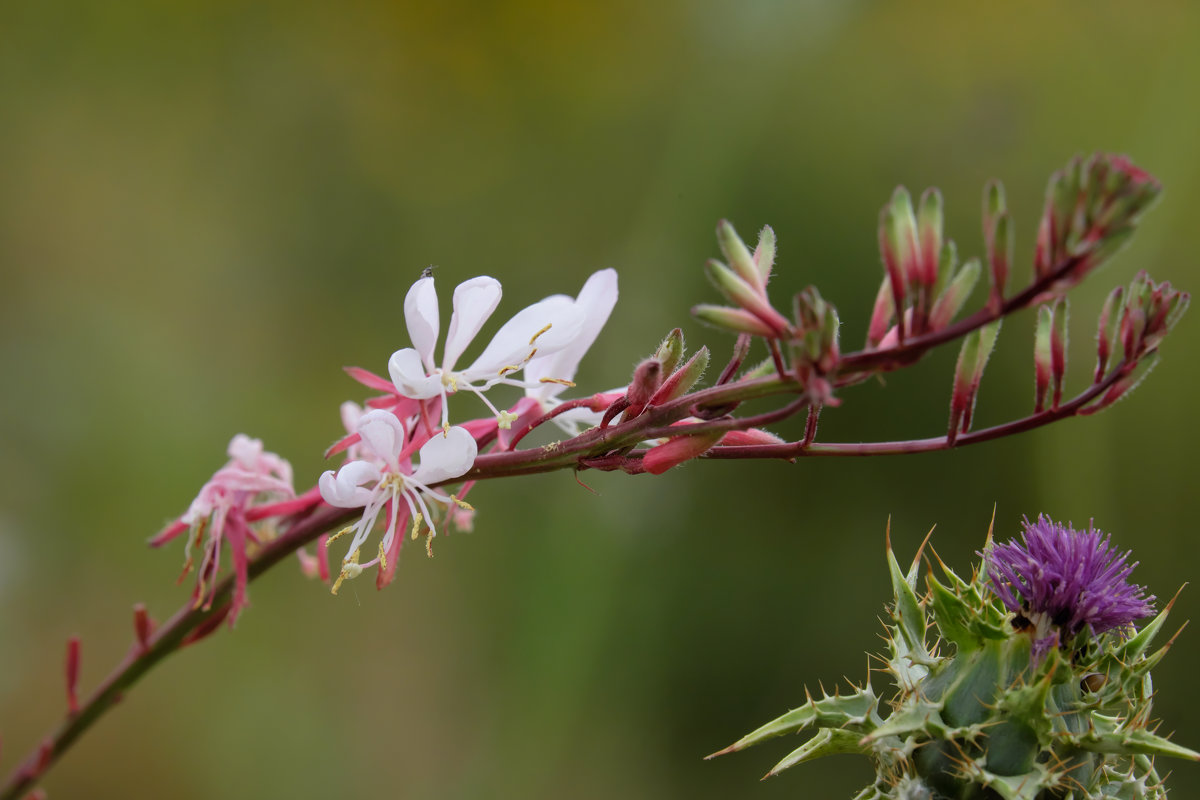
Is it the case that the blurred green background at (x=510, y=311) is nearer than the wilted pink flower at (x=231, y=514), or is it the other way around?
the wilted pink flower at (x=231, y=514)

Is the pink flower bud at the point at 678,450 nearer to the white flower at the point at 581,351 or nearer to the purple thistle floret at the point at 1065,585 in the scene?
the white flower at the point at 581,351

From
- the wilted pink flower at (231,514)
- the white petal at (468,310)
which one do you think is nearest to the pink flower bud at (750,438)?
the white petal at (468,310)

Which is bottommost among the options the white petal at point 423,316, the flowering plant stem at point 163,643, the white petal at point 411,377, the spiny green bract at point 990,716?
the spiny green bract at point 990,716

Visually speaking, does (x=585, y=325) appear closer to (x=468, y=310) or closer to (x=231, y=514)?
(x=468, y=310)

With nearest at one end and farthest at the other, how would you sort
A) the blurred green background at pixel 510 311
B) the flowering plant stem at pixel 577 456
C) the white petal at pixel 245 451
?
the flowering plant stem at pixel 577 456, the white petal at pixel 245 451, the blurred green background at pixel 510 311

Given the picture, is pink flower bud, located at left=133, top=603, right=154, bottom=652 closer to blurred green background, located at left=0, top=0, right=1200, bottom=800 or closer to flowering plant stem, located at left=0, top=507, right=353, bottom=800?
flowering plant stem, located at left=0, top=507, right=353, bottom=800

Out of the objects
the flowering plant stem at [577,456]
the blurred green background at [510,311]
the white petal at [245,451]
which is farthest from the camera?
the blurred green background at [510,311]

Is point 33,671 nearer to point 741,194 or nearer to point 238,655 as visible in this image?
point 238,655

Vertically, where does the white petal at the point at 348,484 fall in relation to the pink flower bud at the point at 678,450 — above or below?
above
